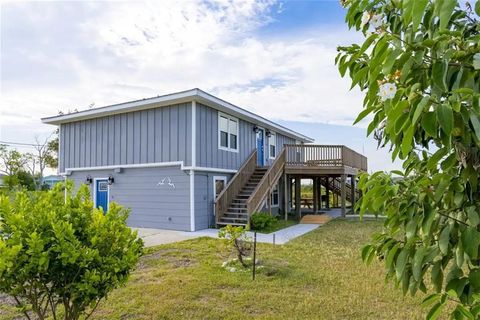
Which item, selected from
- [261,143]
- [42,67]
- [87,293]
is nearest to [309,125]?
[261,143]

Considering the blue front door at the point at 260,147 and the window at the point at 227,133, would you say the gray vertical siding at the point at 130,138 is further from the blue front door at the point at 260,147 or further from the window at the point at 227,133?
the blue front door at the point at 260,147

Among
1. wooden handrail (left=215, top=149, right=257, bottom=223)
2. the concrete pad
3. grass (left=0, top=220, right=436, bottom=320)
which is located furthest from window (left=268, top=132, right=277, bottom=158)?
grass (left=0, top=220, right=436, bottom=320)

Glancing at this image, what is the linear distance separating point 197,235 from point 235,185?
3136 mm

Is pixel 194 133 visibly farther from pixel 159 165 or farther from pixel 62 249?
pixel 62 249

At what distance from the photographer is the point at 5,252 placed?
2.24 metres

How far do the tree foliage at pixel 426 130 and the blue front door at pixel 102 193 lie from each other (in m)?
13.1

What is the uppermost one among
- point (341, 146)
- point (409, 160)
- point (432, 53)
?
point (341, 146)

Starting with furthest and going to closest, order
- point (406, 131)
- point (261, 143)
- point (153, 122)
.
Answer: point (261, 143), point (153, 122), point (406, 131)

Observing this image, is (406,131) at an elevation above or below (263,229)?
above

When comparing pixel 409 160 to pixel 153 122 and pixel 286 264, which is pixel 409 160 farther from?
pixel 153 122

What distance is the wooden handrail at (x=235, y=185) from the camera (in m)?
11.9

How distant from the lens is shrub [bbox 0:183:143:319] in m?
2.35

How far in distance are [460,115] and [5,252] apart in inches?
101

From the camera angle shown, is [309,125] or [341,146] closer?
[341,146]
